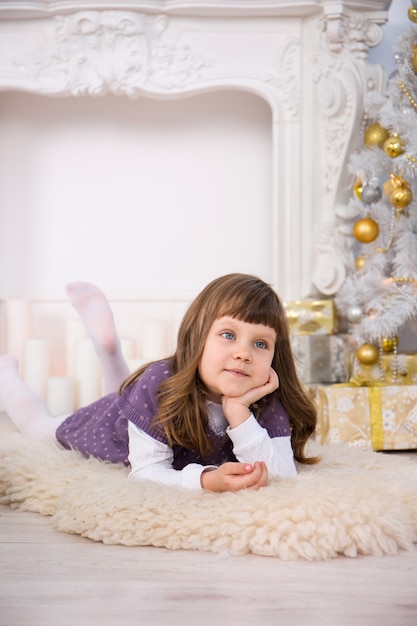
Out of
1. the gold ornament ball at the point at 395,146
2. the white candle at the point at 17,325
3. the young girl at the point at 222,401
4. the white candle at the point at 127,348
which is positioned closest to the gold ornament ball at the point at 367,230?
the gold ornament ball at the point at 395,146

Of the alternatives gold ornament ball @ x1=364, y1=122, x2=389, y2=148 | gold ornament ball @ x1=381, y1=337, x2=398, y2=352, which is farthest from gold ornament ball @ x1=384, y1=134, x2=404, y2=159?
gold ornament ball @ x1=381, y1=337, x2=398, y2=352

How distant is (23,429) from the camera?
2.15 metres

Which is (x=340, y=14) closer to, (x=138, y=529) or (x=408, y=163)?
(x=408, y=163)

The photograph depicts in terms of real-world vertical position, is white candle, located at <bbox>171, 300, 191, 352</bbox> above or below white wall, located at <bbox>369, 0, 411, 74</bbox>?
below

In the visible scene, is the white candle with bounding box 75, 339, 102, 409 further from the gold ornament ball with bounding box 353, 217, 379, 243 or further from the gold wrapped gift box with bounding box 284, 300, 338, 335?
the gold ornament ball with bounding box 353, 217, 379, 243

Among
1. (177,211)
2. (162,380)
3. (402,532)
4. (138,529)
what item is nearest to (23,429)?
(162,380)

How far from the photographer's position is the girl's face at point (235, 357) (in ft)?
5.10

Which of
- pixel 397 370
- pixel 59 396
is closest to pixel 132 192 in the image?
pixel 59 396

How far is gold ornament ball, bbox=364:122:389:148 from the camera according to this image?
2.61 meters

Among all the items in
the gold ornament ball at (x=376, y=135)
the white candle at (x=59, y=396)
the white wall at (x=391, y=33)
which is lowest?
the white candle at (x=59, y=396)

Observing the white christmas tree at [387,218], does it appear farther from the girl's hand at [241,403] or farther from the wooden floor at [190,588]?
the wooden floor at [190,588]

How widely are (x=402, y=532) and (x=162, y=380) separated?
513mm

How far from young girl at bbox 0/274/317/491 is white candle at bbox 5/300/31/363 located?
145cm

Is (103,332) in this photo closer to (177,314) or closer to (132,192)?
(177,314)
